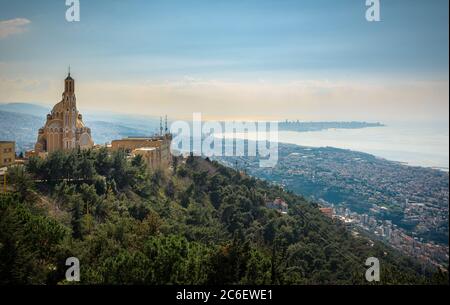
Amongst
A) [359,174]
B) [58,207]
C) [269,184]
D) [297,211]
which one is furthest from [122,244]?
[269,184]

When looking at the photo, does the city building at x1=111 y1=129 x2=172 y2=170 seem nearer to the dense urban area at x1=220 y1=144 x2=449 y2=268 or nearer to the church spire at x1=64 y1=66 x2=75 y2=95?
the church spire at x1=64 y1=66 x2=75 y2=95

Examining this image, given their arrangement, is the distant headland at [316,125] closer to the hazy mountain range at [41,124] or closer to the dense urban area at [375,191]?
the dense urban area at [375,191]

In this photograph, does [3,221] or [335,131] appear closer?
[3,221]

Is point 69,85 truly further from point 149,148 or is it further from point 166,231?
point 166,231

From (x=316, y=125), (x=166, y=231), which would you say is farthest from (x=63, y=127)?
(x=316, y=125)

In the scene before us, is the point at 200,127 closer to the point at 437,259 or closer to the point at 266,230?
the point at 266,230

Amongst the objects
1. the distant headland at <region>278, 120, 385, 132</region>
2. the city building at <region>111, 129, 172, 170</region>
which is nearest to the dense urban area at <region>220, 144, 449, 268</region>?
the distant headland at <region>278, 120, 385, 132</region>

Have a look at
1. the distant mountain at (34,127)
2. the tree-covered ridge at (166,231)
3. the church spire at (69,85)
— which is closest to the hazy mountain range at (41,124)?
the distant mountain at (34,127)
